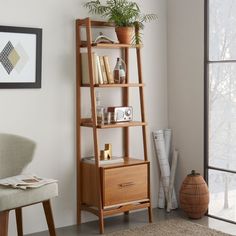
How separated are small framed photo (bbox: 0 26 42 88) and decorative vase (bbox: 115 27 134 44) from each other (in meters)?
0.71

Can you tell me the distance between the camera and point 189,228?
4453 millimetres

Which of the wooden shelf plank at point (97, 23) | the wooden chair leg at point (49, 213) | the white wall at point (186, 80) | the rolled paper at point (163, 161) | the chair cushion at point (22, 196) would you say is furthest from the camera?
the rolled paper at point (163, 161)

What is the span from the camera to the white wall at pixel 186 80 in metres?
4.91

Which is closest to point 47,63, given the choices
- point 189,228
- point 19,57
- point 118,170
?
point 19,57

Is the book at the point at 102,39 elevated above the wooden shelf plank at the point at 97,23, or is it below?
below

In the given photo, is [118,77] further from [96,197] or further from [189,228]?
[189,228]

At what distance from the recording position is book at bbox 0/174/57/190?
372cm

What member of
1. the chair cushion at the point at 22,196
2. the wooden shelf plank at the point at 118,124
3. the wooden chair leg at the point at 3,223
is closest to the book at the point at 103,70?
the wooden shelf plank at the point at 118,124

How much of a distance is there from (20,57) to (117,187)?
4.50 ft

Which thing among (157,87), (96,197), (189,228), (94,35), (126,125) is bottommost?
(189,228)

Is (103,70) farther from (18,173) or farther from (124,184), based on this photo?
(18,173)

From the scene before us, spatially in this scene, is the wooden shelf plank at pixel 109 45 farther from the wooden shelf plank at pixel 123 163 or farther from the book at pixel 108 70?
the wooden shelf plank at pixel 123 163

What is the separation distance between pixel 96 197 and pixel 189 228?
0.84 m

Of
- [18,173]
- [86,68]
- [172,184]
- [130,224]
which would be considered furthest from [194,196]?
[18,173]
